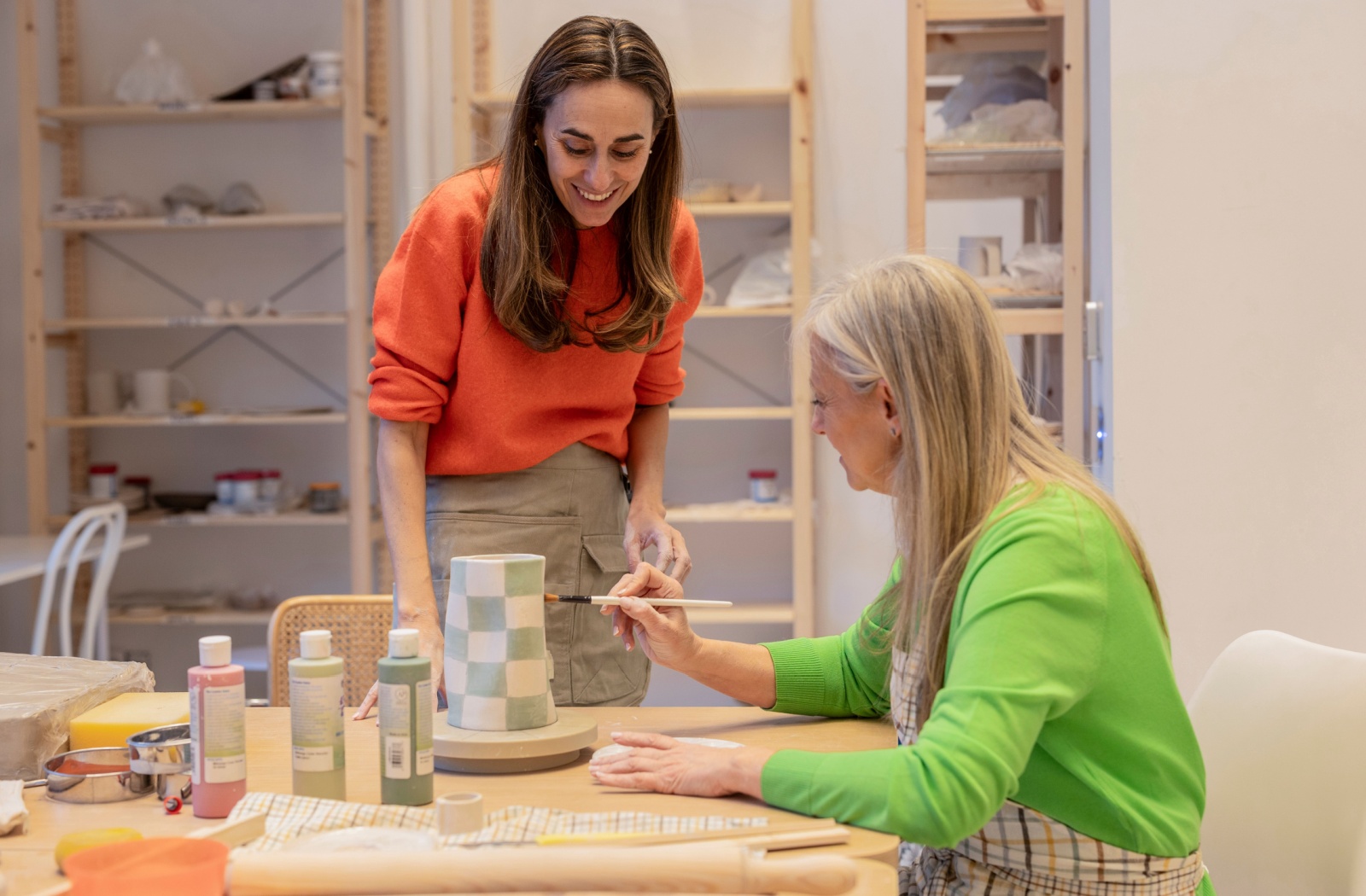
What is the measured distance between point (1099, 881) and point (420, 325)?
1012 mm

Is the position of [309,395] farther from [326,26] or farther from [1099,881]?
[1099,881]

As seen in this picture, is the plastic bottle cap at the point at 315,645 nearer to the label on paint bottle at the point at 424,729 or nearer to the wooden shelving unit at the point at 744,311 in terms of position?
the label on paint bottle at the point at 424,729

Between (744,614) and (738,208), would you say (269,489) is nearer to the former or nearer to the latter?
(744,614)

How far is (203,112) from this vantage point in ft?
12.0

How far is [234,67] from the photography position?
392cm

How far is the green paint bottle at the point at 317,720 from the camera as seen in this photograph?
104cm

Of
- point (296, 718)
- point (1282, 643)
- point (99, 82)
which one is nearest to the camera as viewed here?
point (296, 718)

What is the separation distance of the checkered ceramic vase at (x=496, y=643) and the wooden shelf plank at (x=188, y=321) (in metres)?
2.63

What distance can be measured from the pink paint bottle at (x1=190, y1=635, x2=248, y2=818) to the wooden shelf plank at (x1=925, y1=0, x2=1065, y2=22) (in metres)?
2.23

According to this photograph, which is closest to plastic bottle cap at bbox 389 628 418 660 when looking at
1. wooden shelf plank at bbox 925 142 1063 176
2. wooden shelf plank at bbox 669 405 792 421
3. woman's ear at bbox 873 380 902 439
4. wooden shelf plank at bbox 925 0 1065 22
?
woman's ear at bbox 873 380 902 439

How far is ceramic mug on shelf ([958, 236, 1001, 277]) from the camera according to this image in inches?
108

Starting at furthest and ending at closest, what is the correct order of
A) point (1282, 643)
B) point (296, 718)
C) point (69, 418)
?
point (69, 418)
point (1282, 643)
point (296, 718)

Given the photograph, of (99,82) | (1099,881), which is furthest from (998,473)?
(99,82)

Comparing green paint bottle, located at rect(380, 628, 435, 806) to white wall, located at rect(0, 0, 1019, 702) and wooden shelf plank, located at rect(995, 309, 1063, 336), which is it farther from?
white wall, located at rect(0, 0, 1019, 702)
